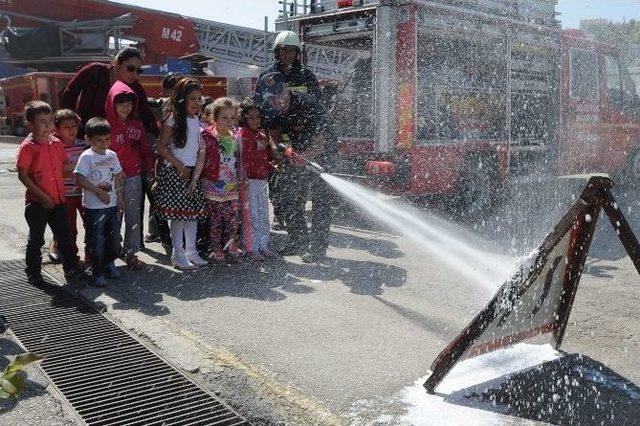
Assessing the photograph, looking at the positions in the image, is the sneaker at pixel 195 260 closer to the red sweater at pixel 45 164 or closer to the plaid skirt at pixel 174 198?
the plaid skirt at pixel 174 198

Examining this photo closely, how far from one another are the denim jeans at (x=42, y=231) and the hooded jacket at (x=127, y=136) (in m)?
0.71

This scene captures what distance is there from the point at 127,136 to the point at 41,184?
36.0 inches

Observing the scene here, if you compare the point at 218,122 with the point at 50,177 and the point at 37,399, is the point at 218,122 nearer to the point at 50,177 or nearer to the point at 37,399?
the point at 50,177

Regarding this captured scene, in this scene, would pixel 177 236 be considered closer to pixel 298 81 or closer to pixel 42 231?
pixel 42 231

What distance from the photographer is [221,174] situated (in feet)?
19.0

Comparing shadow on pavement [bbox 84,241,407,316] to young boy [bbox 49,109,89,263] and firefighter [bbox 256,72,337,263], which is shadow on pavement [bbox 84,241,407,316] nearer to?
firefighter [bbox 256,72,337,263]

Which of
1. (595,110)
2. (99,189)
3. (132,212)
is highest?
(595,110)

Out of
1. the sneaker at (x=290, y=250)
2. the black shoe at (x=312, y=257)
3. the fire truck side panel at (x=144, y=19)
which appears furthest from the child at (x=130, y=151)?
the fire truck side panel at (x=144, y=19)

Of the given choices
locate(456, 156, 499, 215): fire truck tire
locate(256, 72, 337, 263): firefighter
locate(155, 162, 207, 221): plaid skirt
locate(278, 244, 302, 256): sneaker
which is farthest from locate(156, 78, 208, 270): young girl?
locate(456, 156, 499, 215): fire truck tire

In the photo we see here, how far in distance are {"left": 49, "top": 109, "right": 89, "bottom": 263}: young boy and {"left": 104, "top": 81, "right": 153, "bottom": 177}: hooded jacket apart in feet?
1.00

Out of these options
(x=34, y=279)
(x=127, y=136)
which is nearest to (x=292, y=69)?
(x=127, y=136)

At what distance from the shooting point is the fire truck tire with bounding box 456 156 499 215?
27.2 feet

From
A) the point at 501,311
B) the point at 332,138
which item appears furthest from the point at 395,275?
the point at 501,311

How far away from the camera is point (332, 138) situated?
255 inches
